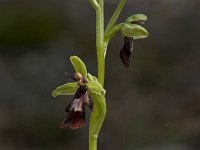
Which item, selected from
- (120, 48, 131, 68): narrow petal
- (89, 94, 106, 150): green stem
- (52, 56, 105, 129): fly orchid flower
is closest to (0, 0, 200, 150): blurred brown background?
(120, 48, 131, 68): narrow petal

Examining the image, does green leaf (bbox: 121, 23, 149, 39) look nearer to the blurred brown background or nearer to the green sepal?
the green sepal

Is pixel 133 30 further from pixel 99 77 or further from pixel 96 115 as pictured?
pixel 96 115

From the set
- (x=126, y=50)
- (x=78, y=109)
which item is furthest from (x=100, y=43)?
(x=78, y=109)

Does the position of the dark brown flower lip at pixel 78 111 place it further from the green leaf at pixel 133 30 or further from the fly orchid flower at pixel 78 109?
the green leaf at pixel 133 30

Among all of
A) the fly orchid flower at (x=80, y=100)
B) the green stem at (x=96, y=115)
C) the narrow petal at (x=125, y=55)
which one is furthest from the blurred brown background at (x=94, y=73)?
the fly orchid flower at (x=80, y=100)

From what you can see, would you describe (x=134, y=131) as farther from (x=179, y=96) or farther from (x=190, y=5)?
(x=190, y=5)

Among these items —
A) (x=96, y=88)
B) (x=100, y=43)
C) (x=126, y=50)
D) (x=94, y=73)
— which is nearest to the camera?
(x=96, y=88)
